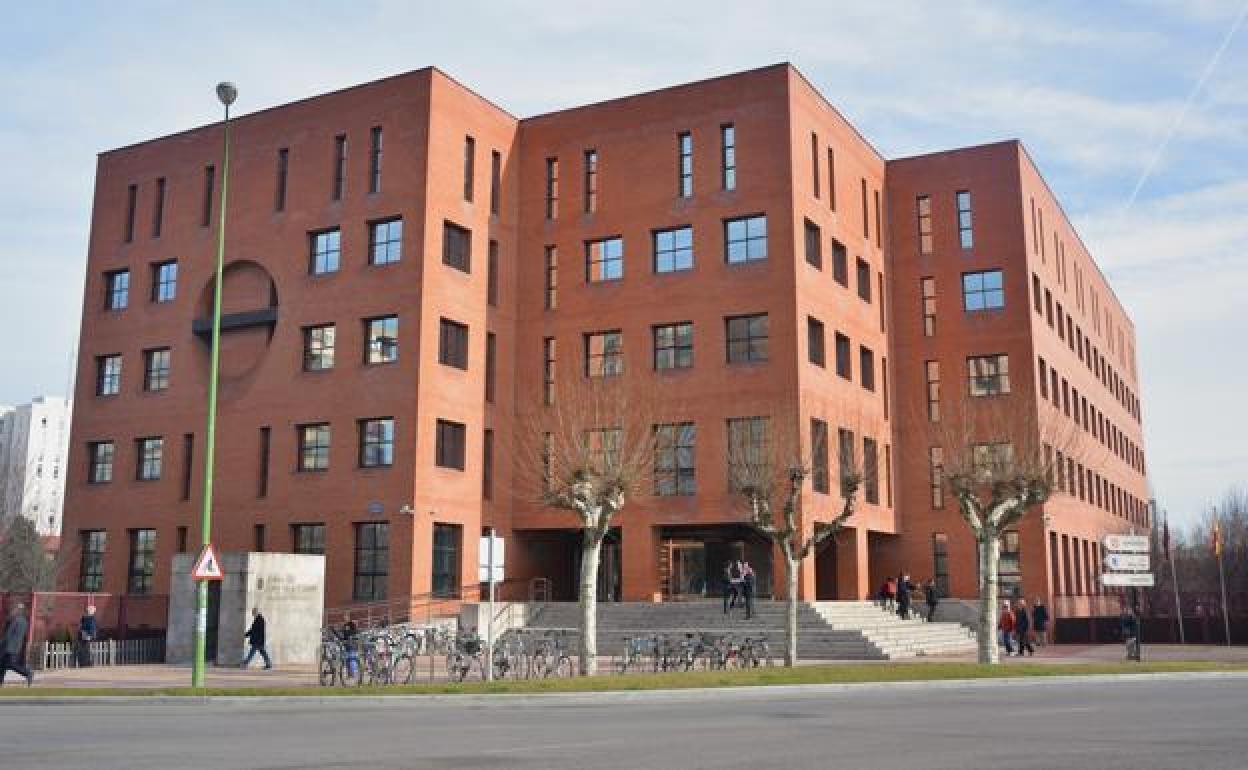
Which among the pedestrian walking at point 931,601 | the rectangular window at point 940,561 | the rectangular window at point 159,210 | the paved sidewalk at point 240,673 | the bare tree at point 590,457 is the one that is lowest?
the paved sidewalk at point 240,673

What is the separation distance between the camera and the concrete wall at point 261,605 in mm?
28578

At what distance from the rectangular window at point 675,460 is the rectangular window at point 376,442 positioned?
28.2 ft

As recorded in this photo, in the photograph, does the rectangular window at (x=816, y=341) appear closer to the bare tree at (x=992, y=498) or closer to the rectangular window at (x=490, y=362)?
the bare tree at (x=992, y=498)

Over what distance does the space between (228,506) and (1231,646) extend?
33.1m

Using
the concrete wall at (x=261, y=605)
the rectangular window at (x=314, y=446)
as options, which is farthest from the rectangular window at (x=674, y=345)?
the concrete wall at (x=261, y=605)

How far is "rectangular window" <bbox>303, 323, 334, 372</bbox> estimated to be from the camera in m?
40.1

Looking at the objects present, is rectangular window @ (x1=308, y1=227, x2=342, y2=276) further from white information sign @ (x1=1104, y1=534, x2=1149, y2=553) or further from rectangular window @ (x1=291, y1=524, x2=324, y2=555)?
white information sign @ (x1=1104, y1=534, x2=1149, y2=553)

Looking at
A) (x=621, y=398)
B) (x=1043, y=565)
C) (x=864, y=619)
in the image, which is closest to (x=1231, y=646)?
(x=1043, y=565)

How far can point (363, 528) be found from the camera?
124 ft

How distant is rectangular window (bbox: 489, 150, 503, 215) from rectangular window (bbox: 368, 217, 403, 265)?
3.91m

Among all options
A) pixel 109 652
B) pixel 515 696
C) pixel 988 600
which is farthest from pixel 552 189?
pixel 515 696

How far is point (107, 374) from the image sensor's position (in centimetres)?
4509

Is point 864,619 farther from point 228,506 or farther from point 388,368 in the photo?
point 228,506

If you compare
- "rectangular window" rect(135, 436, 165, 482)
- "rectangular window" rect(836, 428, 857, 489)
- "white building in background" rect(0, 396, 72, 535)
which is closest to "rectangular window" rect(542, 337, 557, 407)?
"rectangular window" rect(836, 428, 857, 489)
